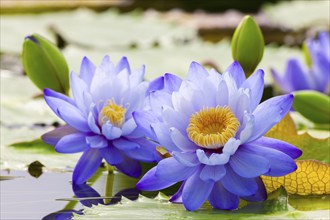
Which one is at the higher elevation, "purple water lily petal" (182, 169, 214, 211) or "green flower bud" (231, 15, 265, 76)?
"green flower bud" (231, 15, 265, 76)

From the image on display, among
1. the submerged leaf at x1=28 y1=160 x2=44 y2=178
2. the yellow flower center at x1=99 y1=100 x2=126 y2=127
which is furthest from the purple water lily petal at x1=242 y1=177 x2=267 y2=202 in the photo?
the submerged leaf at x1=28 y1=160 x2=44 y2=178

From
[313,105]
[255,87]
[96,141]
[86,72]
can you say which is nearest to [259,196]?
[255,87]

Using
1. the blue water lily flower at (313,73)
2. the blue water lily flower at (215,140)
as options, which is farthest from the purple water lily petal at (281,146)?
the blue water lily flower at (313,73)

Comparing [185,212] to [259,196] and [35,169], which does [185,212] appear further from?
[35,169]

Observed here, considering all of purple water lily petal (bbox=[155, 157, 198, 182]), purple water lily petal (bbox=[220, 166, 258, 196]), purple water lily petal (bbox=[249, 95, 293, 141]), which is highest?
purple water lily petal (bbox=[249, 95, 293, 141])

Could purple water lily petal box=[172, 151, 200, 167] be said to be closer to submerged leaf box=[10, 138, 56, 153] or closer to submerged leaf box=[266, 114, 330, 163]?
submerged leaf box=[266, 114, 330, 163]

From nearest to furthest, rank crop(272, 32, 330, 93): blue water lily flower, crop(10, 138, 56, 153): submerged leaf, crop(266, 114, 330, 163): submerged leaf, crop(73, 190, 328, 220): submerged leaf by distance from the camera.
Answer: crop(73, 190, 328, 220): submerged leaf < crop(266, 114, 330, 163): submerged leaf < crop(10, 138, 56, 153): submerged leaf < crop(272, 32, 330, 93): blue water lily flower

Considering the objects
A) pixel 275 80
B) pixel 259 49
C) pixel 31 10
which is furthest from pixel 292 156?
pixel 31 10
